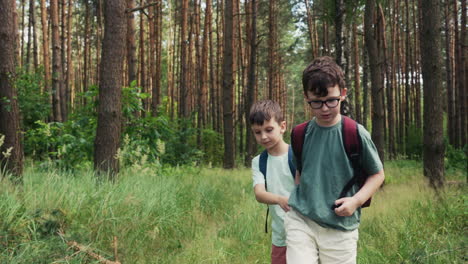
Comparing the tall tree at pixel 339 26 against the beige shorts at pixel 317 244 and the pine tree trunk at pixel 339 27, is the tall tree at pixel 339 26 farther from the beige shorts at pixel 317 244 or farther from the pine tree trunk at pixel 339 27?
the beige shorts at pixel 317 244

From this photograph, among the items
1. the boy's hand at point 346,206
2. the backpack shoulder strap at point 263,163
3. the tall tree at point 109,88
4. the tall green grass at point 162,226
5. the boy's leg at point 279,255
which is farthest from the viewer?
the tall tree at point 109,88

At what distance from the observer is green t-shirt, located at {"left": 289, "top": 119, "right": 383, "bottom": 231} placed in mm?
1812

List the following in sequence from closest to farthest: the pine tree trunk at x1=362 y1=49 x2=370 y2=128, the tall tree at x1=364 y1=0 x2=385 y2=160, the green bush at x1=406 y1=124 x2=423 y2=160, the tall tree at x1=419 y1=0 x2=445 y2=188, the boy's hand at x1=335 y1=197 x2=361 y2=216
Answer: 1. the boy's hand at x1=335 y1=197 x2=361 y2=216
2. the tall tree at x1=419 y1=0 x2=445 y2=188
3. the tall tree at x1=364 y1=0 x2=385 y2=160
4. the green bush at x1=406 y1=124 x2=423 y2=160
5. the pine tree trunk at x1=362 y1=49 x2=370 y2=128

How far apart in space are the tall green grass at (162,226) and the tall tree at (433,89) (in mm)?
1147

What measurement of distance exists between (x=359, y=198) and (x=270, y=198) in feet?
1.68

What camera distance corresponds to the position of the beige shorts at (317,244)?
183 centimetres

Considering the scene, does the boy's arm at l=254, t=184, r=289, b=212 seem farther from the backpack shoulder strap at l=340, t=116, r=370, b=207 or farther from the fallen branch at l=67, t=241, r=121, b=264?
the fallen branch at l=67, t=241, r=121, b=264

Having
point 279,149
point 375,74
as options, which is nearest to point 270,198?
point 279,149

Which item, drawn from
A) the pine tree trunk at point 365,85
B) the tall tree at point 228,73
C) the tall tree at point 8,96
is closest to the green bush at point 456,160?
the pine tree trunk at point 365,85

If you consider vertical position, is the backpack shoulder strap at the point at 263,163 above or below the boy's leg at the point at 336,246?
above

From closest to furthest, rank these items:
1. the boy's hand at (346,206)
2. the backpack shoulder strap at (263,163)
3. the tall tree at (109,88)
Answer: the boy's hand at (346,206) → the backpack shoulder strap at (263,163) → the tall tree at (109,88)

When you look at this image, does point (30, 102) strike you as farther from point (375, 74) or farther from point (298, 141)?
point (298, 141)

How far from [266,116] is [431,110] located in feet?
16.9

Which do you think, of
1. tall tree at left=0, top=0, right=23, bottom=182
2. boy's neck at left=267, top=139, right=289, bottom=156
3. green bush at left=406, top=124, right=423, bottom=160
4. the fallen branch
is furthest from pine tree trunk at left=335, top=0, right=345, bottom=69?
green bush at left=406, top=124, right=423, bottom=160
